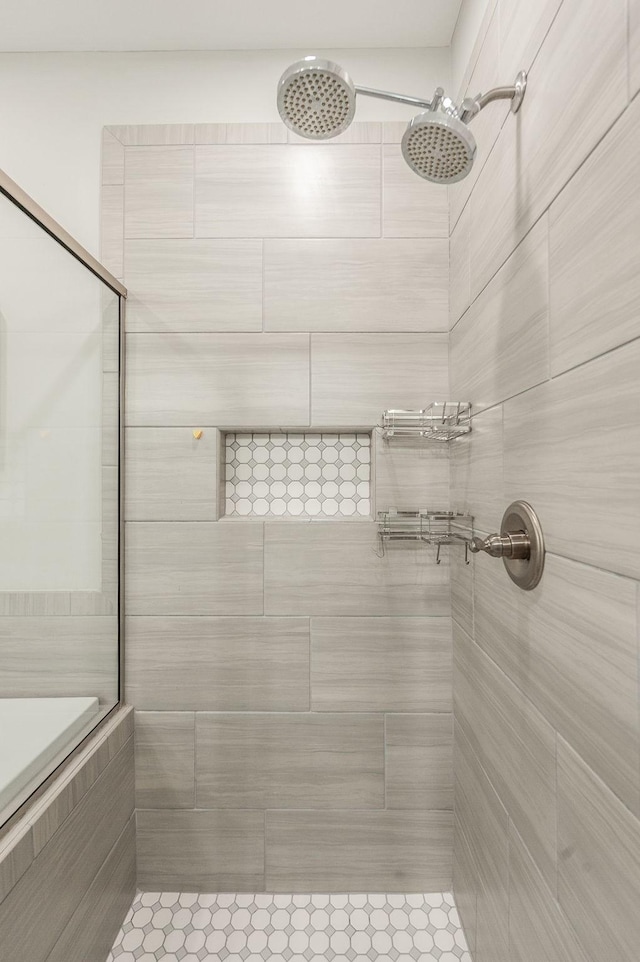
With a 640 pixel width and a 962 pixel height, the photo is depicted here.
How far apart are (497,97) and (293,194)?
2.37 ft

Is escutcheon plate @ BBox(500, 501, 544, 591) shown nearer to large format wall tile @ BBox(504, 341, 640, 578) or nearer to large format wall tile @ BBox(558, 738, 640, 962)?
large format wall tile @ BBox(504, 341, 640, 578)

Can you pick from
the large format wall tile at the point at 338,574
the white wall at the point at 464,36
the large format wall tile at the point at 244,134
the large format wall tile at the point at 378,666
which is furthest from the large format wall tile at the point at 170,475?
the white wall at the point at 464,36

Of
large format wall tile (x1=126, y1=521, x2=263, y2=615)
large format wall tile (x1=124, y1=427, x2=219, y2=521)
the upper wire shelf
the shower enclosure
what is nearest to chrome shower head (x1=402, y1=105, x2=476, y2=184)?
the upper wire shelf

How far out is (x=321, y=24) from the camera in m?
1.59

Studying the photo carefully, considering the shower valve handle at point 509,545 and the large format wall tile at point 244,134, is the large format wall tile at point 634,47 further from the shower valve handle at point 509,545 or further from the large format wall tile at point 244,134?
the large format wall tile at point 244,134

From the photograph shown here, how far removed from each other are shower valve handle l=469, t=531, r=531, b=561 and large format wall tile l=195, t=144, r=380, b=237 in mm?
1040

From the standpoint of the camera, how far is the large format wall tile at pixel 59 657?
45.4 inches

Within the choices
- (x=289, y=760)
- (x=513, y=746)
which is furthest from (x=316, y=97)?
(x=289, y=760)

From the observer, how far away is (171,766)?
162cm

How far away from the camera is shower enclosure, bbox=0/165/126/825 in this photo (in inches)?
44.4

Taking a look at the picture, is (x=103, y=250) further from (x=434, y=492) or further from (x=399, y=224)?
(x=434, y=492)

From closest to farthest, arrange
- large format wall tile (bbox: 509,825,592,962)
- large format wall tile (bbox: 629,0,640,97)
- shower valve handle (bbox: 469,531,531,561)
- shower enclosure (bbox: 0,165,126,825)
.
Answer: large format wall tile (bbox: 629,0,640,97), large format wall tile (bbox: 509,825,592,962), shower valve handle (bbox: 469,531,531,561), shower enclosure (bbox: 0,165,126,825)

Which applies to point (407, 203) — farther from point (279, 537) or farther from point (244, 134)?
point (279, 537)

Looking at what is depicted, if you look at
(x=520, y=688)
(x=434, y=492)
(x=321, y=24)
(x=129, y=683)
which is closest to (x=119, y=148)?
(x=321, y=24)
